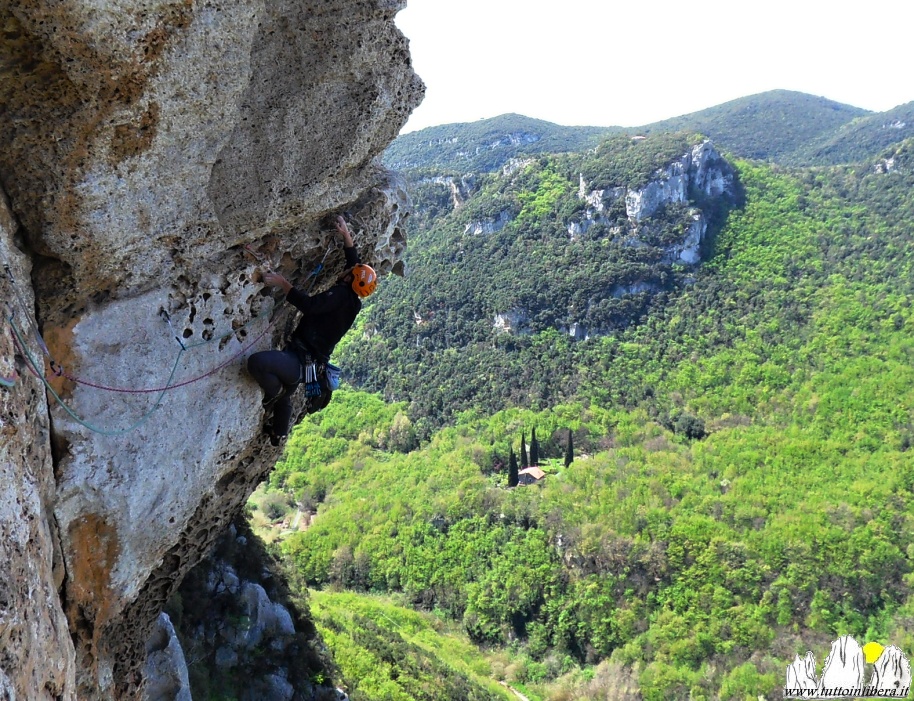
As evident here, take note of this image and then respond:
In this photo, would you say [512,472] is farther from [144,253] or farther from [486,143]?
[486,143]

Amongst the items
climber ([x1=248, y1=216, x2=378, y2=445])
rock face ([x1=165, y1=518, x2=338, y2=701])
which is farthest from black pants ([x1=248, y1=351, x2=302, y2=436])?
rock face ([x1=165, y1=518, x2=338, y2=701])

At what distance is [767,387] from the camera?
5459cm

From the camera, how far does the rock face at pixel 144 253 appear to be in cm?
409

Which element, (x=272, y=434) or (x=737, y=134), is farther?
(x=737, y=134)

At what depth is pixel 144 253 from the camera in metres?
5.12

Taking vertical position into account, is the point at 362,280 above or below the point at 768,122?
below

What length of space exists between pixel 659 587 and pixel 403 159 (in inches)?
4675

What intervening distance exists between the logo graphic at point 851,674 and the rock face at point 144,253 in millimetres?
28228

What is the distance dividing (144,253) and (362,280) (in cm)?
188

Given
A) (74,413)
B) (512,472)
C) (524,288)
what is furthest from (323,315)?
(524,288)

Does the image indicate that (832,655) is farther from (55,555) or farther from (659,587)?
(55,555)

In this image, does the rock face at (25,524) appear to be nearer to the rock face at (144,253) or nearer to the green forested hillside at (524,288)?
the rock face at (144,253)

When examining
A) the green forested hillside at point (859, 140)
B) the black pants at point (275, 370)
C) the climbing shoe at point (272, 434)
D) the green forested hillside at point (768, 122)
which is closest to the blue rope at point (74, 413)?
the black pants at point (275, 370)

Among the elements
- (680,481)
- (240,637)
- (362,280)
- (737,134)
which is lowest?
(680,481)
